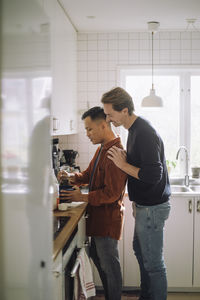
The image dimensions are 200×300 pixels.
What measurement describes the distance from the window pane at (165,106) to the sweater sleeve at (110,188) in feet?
5.57

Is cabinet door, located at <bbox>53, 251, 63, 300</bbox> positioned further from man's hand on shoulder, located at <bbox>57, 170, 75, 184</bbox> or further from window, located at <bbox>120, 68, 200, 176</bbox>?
window, located at <bbox>120, 68, 200, 176</bbox>

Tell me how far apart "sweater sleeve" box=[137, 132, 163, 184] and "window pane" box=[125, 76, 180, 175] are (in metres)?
1.69

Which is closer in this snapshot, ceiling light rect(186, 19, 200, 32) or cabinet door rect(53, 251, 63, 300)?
cabinet door rect(53, 251, 63, 300)

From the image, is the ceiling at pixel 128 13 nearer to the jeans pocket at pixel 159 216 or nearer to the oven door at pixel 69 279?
the jeans pocket at pixel 159 216

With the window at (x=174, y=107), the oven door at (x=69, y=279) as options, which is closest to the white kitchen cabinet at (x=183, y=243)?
the window at (x=174, y=107)

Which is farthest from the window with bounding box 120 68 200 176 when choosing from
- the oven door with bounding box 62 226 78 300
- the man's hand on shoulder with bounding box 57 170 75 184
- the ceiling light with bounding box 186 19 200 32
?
the oven door with bounding box 62 226 78 300

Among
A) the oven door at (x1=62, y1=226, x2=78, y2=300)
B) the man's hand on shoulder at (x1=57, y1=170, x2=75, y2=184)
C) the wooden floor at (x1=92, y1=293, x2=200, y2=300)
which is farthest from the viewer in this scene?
the wooden floor at (x1=92, y1=293, x2=200, y2=300)

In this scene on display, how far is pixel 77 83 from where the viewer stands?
3.62 metres

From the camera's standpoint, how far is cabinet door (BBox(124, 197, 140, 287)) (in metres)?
3.07

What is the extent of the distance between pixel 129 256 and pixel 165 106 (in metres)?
1.59

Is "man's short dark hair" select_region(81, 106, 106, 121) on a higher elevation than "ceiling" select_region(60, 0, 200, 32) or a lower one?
lower

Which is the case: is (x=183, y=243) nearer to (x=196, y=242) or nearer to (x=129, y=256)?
(x=196, y=242)

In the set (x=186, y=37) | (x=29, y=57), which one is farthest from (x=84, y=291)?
(x=186, y=37)

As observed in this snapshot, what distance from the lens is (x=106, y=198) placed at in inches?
84.0
